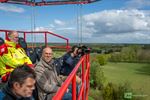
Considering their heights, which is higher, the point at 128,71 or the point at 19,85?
the point at 19,85

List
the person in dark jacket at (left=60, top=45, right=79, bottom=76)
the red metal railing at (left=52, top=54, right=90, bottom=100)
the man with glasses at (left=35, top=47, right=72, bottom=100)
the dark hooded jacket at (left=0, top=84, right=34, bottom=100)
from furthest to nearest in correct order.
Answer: the person in dark jacket at (left=60, top=45, right=79, bottom=76) < the man with glasses at (left=35, top=47, right=72, bottom=100) < the dark hooded jacket at (left=0, top=84, right=34, bottom=100) < the red metal railing at (left=52, top=54, right=90, bottom=100)

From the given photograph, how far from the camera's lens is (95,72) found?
42.5 m

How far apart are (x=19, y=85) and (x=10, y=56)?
2592 millimetres

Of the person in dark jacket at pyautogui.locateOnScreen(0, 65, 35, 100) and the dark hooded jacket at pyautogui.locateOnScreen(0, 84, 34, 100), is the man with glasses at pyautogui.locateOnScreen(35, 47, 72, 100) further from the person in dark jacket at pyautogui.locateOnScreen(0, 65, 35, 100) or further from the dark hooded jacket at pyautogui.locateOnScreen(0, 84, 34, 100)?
the dark hooded jacket at pyautogui.locateOnScreen(0, 84, 34, 100)

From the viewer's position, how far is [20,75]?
7.79 ft

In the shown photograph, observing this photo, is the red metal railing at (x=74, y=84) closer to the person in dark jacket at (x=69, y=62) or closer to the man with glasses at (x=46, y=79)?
the man with glasses at (x=46, y=79)

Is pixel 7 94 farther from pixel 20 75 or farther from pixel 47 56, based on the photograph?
pixel 47 56

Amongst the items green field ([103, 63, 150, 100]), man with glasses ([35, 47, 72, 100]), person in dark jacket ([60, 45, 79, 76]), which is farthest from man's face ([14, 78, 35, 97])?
green field ([103, 63, 150, 100])

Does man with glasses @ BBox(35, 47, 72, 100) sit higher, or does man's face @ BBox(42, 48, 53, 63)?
Answer: man's face @ BBox(42, 48, 53, 63)

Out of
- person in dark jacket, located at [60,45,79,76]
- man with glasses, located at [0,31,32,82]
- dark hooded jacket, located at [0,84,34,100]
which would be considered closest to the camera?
dark hooded jacket, located at [0,84,34,100]

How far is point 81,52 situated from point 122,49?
257ft

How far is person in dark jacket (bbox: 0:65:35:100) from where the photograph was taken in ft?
7.45

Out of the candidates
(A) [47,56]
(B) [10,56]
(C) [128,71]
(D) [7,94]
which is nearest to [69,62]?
(B) [10,56]

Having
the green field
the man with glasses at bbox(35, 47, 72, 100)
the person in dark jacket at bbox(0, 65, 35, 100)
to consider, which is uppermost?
the person in dark jacket at bbox(0, 65, 35, 100)
